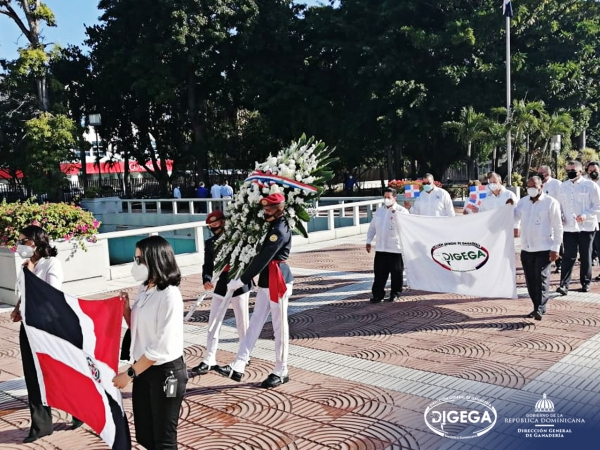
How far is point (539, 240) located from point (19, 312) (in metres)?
5.97

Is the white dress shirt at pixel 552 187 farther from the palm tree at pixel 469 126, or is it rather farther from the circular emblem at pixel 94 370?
the palm tree at pixel 469 126

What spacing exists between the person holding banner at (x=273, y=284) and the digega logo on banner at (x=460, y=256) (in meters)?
3.81

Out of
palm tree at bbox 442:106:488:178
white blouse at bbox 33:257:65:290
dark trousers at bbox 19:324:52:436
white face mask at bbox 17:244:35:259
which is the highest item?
palm tree at bbox 442:106:488:178

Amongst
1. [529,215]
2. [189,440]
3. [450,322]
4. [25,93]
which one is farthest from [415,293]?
[25,93]

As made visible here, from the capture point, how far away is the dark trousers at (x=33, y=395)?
4801 mm

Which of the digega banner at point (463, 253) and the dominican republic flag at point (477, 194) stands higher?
the dominican republic flag at point (477, 194)

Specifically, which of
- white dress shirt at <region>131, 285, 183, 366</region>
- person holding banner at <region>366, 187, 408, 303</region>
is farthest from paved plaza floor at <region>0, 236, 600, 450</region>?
white dress shirt at <region>131, 285, 183, 366</region>

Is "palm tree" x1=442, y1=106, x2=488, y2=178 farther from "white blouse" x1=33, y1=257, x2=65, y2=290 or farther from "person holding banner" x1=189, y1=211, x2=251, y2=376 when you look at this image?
"white blouse" x1=33, y1=257, x2=65, y2=290

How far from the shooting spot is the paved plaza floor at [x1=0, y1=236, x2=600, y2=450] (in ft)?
15.5

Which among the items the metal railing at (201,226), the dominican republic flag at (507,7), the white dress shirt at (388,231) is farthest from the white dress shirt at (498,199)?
the dominican republic flag at (507,7)

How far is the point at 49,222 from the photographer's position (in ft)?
34.1

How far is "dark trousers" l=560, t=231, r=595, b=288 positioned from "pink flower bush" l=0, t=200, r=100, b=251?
794 cm

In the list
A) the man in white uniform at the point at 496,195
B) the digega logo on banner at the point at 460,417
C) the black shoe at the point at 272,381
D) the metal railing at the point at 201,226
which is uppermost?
the man in white uniform at the point at 496,195

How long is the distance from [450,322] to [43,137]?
1110 inches
